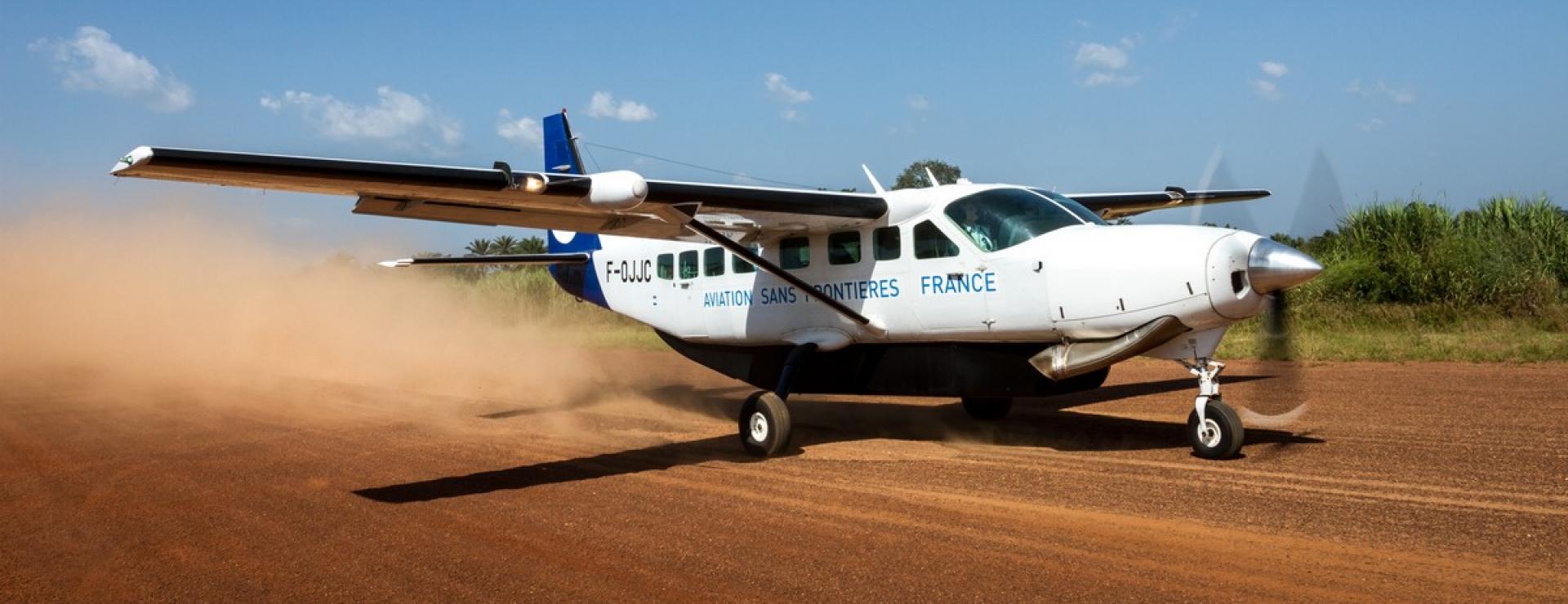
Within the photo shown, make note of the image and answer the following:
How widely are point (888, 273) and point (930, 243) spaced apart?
554mm

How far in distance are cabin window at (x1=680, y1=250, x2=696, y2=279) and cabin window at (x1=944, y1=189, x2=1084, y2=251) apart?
147 inches

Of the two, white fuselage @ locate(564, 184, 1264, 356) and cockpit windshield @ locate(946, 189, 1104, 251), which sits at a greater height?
cockpit windshield @ locate(946, 189, 1104, 251)

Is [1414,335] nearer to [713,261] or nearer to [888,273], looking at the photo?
[888,273]

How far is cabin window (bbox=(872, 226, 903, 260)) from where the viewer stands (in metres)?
10.7

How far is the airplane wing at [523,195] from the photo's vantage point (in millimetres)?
7777

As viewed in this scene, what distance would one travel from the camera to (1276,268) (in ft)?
26.8

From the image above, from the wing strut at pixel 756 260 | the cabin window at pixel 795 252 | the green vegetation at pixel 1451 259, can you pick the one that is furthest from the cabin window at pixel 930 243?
the green vegetation at pixel 1451 259

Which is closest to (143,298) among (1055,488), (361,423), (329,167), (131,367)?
(131,367)

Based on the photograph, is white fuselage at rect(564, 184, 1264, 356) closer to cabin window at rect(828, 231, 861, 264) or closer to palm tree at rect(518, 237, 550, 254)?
cabin window at rect(828, 231, 861, 264)

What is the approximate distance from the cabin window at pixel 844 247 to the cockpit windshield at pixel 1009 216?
1122mm

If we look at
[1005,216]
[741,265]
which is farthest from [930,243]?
[741,265]

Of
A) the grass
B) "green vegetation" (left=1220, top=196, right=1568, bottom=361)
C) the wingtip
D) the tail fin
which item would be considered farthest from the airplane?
"green vegetation" (left=1220, top=196, right=1568, bottom=361)

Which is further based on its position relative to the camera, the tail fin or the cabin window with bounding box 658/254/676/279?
the tail fin

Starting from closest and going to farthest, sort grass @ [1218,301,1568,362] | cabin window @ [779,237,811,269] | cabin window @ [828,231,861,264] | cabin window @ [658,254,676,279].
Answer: cabin window @ [828,231,861,264]
cabin window @ [779,237,811,269]
cabin window @ [658,254,676,279]
grass @ [1218,301,1568,362]
